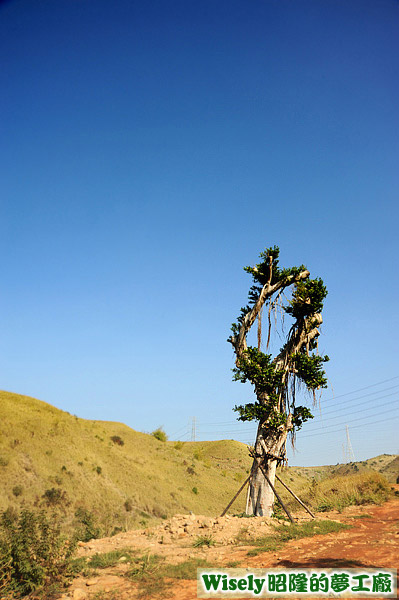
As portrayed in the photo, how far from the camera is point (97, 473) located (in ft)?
146

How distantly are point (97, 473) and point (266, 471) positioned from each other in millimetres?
32977

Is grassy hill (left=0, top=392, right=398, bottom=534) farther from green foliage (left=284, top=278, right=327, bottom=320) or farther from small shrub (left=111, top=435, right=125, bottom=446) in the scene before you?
green foliage (left=284, top=278, right=327, bottom=320)

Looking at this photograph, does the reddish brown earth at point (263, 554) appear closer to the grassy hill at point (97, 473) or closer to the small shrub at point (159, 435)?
the grassy hill at point (97, 473)

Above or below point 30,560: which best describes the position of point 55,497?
below

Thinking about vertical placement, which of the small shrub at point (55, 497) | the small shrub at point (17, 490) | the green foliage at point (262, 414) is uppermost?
the green foliage at point (262, 414)

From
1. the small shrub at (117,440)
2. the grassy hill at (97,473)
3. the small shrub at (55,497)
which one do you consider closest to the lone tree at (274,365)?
the grassy hill at (97,473)

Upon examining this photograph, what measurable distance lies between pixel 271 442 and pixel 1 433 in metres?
34.1

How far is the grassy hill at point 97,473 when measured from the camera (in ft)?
118

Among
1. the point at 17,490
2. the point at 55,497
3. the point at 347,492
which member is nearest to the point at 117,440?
the point at 55,497

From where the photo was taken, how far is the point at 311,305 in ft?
62.5

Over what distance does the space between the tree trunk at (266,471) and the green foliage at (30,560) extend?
33.7ft

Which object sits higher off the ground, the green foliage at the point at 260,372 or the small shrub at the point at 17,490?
the green foliage at the point at 260,372

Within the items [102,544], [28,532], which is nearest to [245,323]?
[102,544]

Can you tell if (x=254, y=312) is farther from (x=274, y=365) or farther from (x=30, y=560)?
(x=30, y=560)
